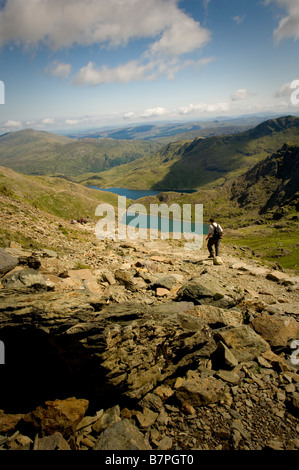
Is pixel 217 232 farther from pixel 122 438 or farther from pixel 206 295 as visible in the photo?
pixel 122 438

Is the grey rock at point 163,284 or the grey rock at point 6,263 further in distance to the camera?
the grey rock at point 163,284

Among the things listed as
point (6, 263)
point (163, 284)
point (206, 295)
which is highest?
point (6, 263)

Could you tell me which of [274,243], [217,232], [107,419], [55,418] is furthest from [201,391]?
[274,243]

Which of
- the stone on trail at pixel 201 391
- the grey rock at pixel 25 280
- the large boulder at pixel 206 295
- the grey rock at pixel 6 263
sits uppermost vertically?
the grey rock at pixel 6 263

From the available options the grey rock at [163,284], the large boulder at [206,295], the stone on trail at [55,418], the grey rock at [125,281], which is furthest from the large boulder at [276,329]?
the stone on trail at [55,418]

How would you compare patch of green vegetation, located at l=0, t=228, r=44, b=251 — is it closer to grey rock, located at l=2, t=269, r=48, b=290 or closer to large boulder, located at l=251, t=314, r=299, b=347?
grey rock, located at l=2, t=269, r=48, b=290

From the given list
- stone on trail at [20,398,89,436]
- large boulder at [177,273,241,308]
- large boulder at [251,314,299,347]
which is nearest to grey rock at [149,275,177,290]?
large boulder at [177,273,241,308]

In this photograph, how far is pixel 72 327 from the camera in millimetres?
6133

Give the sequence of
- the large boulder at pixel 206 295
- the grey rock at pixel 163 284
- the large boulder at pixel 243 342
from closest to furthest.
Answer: the large boulder at pixel 243 342 → the large boulder at pixel 206 295 → the grey rock at pixel 163 284

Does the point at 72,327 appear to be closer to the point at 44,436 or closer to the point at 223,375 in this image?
the point at 44,436

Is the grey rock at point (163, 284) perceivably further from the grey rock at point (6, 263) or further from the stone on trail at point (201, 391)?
the grey rock at point (6, 263)

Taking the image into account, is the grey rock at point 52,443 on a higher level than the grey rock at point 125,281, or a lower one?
lower
